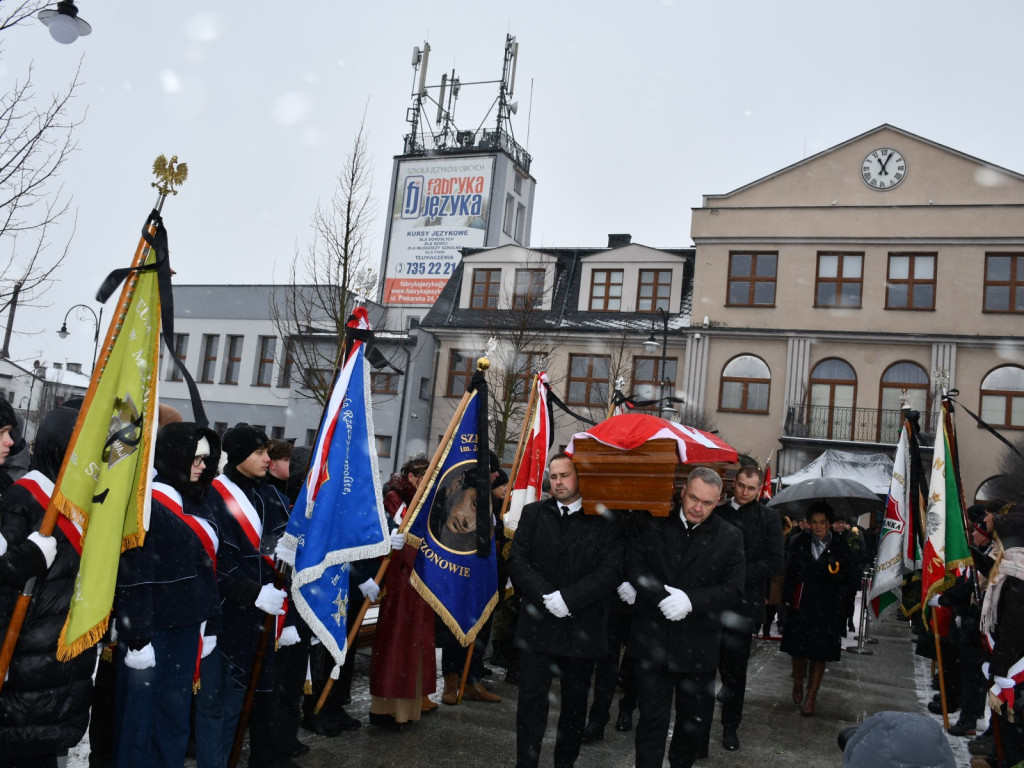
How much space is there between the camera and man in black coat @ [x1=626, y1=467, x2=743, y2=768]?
530 cm

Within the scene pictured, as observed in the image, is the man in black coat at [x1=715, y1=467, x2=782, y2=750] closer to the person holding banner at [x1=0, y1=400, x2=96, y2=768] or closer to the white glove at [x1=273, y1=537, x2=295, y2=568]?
the white glove at [x1=273, y1=537, x2=295, y2=568]

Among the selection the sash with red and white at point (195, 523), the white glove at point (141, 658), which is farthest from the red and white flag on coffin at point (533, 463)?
the white glove at point (141, 658)

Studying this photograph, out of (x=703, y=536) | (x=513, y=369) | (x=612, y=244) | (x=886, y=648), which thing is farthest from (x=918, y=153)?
(x=703, y=536)

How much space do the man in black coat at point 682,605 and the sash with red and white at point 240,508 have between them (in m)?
2.28

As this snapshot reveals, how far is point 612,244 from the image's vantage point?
1478 inches

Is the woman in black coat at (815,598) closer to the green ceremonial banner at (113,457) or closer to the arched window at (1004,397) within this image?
the green ceremonial banner at (113,457)

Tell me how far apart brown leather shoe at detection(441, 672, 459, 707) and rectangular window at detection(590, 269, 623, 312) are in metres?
26.7

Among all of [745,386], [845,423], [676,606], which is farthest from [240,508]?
[745,386]

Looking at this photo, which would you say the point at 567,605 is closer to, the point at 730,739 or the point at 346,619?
the point at 346,619

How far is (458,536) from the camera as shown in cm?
653

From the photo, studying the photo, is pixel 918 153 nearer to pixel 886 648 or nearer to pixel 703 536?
pixel 886 648

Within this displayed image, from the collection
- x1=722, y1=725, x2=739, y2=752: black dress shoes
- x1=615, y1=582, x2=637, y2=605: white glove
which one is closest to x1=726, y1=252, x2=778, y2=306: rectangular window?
x1=722, y1=725, x2=739, y2=752: black dress shoes

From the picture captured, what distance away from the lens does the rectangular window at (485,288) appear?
116 feet

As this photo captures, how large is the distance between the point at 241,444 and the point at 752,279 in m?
27.4
